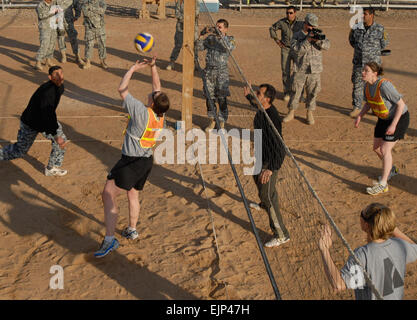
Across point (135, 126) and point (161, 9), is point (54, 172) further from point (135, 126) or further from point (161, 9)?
point (161, 9)

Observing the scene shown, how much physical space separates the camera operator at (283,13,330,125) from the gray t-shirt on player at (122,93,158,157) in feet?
14.7

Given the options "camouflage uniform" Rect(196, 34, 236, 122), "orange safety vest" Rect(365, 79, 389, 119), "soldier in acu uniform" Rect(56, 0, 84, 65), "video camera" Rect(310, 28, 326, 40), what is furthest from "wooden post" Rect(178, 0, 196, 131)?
"soldier in acu uniform" Rect(56, 0, 84, 65)

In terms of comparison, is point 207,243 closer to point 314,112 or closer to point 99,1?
point 314,112

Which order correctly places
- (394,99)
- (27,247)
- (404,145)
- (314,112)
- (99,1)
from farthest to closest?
(99,1) → (314,112) → (404,145) → (394,99) → (27,247)

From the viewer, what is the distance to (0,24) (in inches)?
674

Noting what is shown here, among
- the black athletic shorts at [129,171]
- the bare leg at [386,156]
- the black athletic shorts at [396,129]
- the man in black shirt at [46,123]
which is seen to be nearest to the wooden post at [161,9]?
the man in black shirt at [46,123]

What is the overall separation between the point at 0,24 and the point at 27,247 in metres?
13.1

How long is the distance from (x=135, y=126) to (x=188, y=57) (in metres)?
3.30

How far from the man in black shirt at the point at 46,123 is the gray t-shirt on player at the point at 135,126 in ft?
6.16

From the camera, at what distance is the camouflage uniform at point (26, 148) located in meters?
7.59

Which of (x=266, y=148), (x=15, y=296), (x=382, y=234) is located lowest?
(x=15, y=296)

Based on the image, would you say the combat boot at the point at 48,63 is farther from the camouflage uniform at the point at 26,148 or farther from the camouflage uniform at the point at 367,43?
the camouflage uniform at the point at 367,43

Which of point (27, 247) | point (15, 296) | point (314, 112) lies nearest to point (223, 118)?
point (314, 112)

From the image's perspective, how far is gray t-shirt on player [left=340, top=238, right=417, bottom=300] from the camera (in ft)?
12.2
